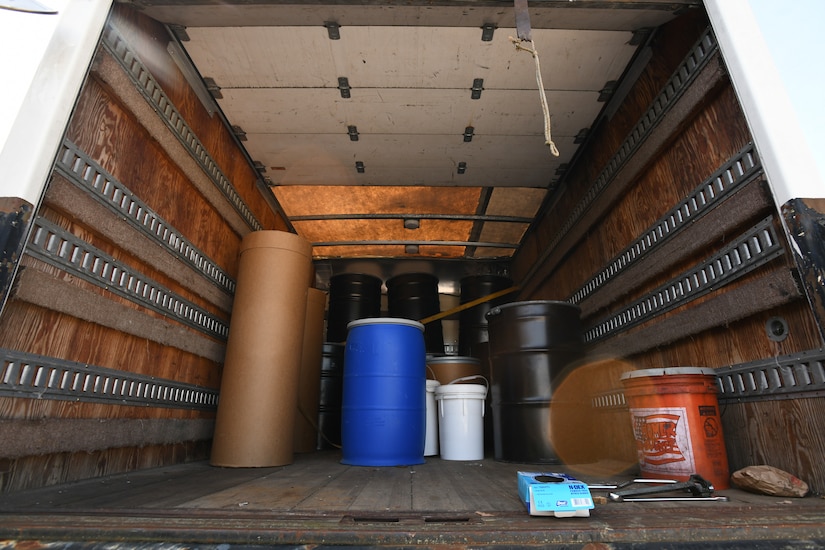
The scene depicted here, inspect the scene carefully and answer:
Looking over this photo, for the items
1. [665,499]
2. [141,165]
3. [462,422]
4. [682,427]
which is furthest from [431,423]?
[141,165]

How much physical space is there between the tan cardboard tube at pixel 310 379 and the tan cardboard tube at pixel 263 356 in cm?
69

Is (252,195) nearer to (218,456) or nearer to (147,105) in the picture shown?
(147,105)

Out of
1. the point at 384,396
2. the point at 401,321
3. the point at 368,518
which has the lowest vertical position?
the point at 368,518

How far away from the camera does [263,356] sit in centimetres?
281

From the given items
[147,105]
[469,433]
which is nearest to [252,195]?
[147,105]

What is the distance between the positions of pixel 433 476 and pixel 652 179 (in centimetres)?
200

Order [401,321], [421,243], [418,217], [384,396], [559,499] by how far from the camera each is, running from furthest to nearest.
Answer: [421,243]
[418,217]
[401,321]
[384,396]
[559,499]

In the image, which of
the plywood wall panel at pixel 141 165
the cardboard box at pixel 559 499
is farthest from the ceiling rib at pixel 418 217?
the cardboard box at pixel 559 499

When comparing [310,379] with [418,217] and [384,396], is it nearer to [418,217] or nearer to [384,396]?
[384,396]

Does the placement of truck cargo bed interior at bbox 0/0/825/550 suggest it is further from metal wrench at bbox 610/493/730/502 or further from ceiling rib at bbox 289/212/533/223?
ceiling rib at bbox 289/212/533/223

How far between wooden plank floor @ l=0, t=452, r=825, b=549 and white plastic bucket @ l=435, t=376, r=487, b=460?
1.29m

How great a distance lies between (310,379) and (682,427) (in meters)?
2.74

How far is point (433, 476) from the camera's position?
2.26 meters

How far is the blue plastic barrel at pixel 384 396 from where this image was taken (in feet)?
9.27
